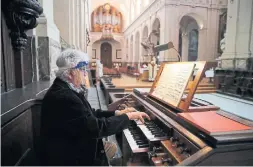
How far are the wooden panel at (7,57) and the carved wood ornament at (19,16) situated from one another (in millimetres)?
57

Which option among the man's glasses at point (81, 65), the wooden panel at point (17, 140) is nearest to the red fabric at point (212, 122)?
the man's glasses at point (81, 65)

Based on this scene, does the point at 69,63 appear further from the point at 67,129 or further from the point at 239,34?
the point at 239,34

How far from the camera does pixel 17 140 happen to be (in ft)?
4.76

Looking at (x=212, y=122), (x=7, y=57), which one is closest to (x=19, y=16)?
(x=7, y=57)

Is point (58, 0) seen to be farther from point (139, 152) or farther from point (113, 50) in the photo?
point (113, 50)

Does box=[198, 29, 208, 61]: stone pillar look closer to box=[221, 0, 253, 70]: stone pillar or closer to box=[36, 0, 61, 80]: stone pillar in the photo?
box=[221, 0, 253, 70]: stone pillar

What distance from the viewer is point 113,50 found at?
26.2 meters

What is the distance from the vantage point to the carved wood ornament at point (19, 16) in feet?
6.03

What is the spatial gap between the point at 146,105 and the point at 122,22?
25.0 m

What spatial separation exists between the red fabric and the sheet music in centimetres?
22

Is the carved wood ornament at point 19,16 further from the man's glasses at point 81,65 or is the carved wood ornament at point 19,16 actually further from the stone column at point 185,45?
the stone column at point 185,45

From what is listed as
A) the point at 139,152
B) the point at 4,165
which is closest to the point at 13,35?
the point at 4,165

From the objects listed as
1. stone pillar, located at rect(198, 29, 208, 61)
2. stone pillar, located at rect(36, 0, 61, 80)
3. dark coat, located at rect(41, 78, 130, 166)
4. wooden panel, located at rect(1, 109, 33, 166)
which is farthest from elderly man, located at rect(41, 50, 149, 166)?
stone pillar, located at rect(198, 29, 208, 61)

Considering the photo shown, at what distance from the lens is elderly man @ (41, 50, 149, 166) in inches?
54.4
